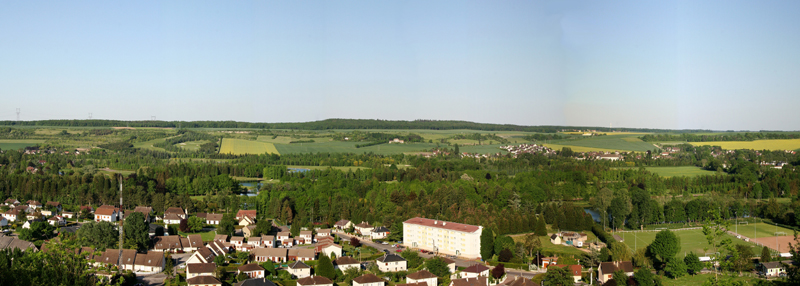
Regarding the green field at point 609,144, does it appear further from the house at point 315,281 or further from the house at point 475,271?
the house at point 315,281

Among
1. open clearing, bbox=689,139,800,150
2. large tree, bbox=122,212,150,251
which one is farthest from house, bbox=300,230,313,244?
open clearing, bbox=689,139,800,150

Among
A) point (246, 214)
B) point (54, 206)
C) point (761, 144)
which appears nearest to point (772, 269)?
point (246, 214)

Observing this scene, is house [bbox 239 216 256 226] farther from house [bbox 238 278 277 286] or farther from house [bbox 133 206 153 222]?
house [bbox 238 278 277 286]

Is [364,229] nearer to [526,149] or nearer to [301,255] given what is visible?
[301,255]

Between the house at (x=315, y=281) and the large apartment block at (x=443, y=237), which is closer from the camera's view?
the house at (x=315, y=281)

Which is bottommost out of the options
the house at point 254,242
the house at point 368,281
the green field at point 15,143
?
the house at point 254,242

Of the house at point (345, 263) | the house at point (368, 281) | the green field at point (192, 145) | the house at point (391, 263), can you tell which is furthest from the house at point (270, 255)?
the green field at point (192, 145)

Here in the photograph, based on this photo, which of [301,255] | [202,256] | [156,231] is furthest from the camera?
[156,231]
